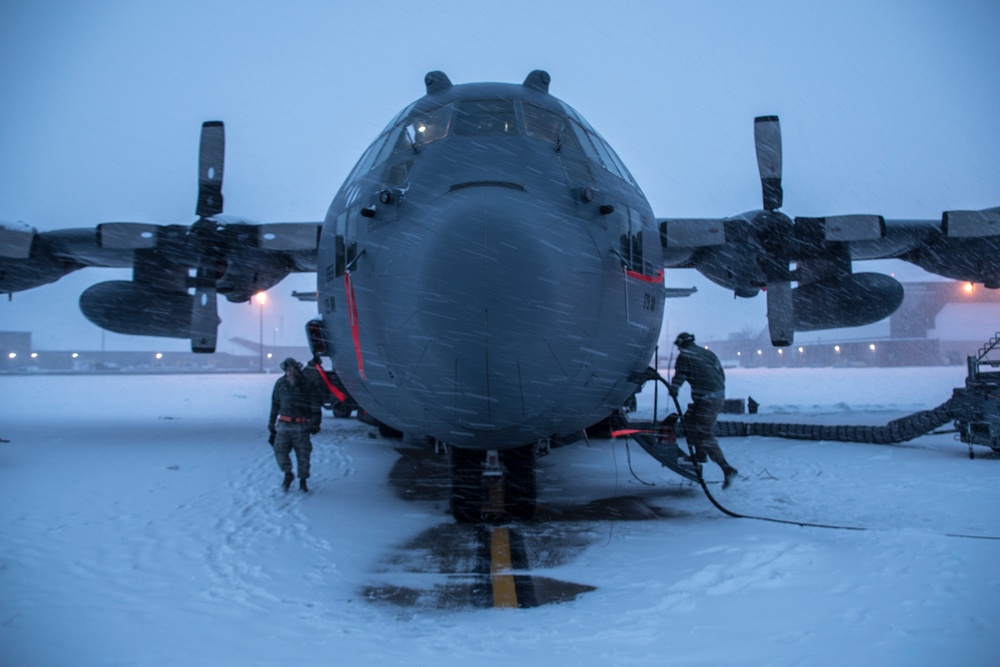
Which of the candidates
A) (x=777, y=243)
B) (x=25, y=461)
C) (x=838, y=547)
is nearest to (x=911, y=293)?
(x=777, y=243)

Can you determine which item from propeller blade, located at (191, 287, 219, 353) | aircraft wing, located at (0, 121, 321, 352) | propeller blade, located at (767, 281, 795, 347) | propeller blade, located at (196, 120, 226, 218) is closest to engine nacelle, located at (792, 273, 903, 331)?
propeller blade, located at (767, 281, 795, 347)

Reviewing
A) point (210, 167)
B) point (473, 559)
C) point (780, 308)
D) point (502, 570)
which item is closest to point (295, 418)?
point (473, 559)

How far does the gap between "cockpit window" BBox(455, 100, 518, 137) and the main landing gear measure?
2.65m

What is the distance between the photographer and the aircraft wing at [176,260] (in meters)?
9.29

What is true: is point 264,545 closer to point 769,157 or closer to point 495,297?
point 495,297

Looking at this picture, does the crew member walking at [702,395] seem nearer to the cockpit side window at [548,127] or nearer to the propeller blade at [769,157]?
the cockpit side window at [548,127]

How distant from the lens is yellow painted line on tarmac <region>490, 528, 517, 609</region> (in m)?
3.85

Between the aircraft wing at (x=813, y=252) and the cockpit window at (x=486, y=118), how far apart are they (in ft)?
11.7

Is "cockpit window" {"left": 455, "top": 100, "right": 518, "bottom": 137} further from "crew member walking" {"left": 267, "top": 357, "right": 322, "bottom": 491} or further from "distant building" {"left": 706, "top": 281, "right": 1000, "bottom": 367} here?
"distant building" {"left": 706, "top": 281, "right": 1000, "bottom": 367}

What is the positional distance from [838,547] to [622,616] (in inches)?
92.3

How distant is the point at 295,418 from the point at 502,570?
12.5 feet

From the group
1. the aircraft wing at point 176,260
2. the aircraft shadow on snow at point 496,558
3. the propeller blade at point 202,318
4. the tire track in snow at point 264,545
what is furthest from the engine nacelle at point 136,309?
the aircraft shadow on snow at point 496,558

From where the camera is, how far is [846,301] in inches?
384

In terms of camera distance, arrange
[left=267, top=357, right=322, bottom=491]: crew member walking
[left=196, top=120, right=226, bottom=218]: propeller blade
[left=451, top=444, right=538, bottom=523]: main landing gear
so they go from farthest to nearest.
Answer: [left=196, top=120, right=226, bottom=218]: propeller blade → [left=267, top=357, right=322, bottom=491]: crew member walking → [left=451, top=444, right=538, bottom=523]: main landing gear
